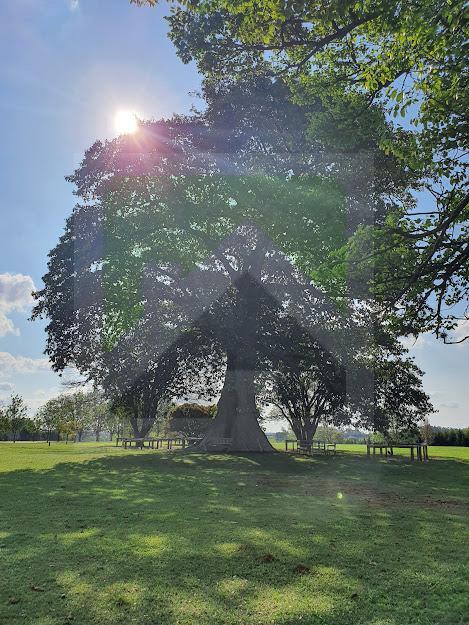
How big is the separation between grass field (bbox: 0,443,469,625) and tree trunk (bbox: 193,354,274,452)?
54.3 feet

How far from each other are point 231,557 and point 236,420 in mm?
24823

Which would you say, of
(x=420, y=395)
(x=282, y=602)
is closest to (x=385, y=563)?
(x=282, y=602)

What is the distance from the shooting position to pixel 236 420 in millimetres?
30969

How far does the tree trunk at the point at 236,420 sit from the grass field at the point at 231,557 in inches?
652

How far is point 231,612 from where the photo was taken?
15.4 feet

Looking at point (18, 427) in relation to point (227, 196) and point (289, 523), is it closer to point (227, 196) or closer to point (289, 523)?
point (227, 196)

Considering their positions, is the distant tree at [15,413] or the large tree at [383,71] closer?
the large tree at [383,71]

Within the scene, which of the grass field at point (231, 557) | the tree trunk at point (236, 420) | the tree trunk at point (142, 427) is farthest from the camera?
the tree trunk at point (142, 427)

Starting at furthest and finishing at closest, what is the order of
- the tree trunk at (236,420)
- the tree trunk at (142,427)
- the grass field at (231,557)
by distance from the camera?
the tree trunk at (142,427) < the tree trunk at (236,420) < the grass field at (231,557)

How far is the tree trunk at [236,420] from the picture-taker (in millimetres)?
29984

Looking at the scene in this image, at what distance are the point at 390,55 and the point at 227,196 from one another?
16309 mm

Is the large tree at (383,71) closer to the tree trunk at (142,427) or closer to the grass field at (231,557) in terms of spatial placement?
the grass field at (231,557)

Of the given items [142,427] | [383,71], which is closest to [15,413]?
A: [142,427]

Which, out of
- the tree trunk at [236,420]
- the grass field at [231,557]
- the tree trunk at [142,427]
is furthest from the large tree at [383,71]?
the tree trunk at [142,427]
